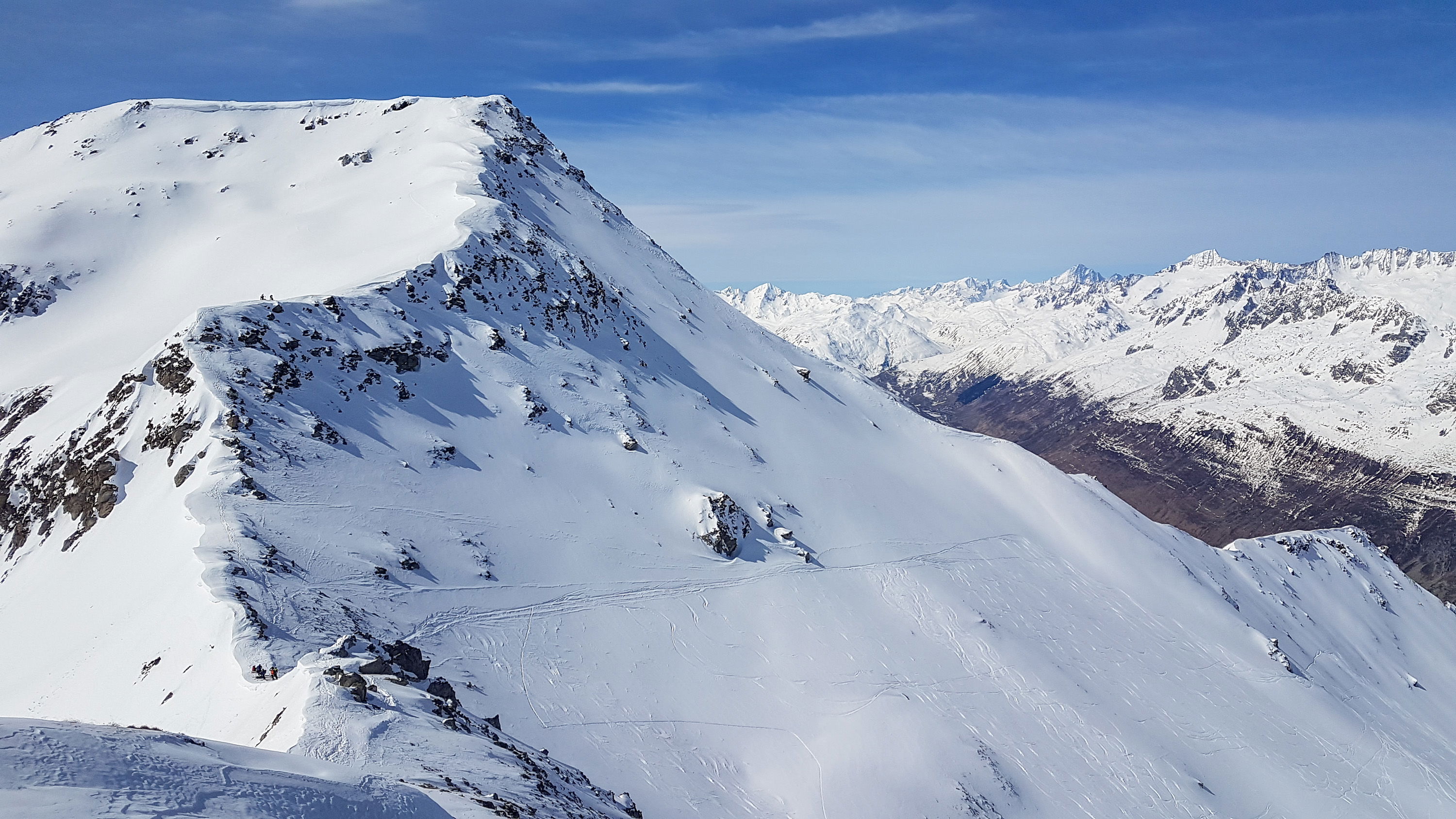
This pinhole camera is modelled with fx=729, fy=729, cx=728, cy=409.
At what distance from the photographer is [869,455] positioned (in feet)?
264

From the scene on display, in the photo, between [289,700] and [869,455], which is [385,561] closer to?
[289,700]

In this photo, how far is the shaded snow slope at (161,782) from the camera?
1175 centimetres

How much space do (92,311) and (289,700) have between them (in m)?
83.4

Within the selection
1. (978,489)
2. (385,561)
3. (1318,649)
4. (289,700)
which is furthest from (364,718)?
(1318,649)

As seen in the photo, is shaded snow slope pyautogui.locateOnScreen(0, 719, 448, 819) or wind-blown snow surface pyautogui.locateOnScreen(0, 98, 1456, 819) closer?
shaded snow slope pyautogui.locateOnScreen(0, 719, 448, 819)

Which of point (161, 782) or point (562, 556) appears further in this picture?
point (562, 556)

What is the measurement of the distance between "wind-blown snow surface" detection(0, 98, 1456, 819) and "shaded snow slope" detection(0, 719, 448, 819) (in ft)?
9.58

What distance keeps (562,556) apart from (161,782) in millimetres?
34117

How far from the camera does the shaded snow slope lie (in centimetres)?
1175

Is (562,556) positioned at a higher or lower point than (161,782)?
lower

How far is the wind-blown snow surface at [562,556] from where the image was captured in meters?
31.4

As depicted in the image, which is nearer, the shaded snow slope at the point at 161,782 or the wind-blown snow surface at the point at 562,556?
the shaded snow slope at the point at 161,782

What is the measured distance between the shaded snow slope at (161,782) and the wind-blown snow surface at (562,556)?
2.92 meters

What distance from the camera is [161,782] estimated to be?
13.1 m
